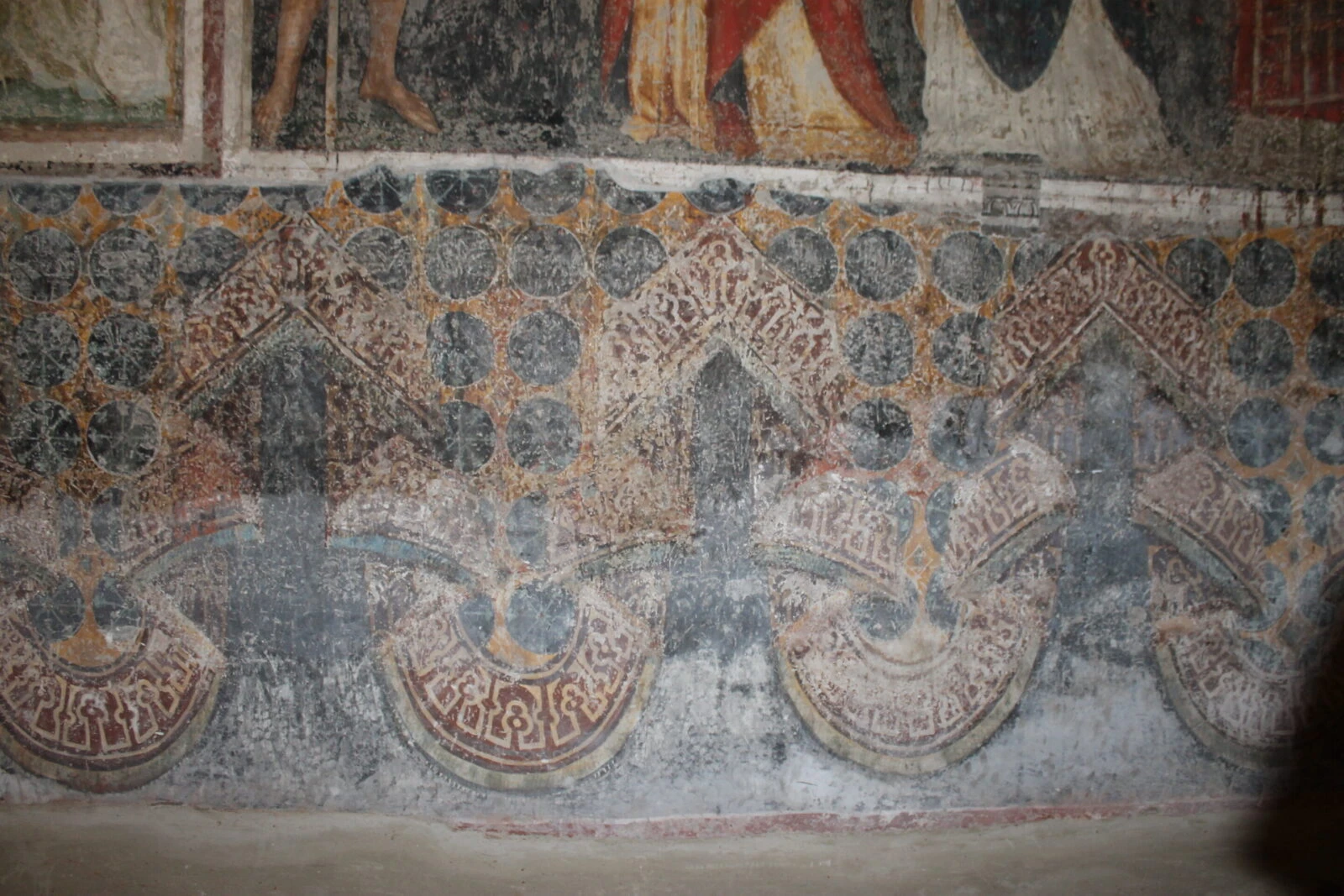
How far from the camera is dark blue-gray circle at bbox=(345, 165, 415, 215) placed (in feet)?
9.89

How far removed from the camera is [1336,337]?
334 centimetres

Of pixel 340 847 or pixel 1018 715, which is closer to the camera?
pixel 340 847

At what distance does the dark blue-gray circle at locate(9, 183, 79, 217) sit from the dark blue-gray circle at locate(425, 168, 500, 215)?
1043mm

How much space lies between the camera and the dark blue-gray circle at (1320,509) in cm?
334

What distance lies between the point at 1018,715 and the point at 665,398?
4.97 ft

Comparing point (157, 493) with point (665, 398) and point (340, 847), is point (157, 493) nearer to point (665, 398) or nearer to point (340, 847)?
point (340, 847)

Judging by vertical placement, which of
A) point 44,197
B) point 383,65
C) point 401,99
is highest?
point 383,65

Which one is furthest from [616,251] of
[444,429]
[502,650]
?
[502,650]

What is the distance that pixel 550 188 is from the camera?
10.0ft

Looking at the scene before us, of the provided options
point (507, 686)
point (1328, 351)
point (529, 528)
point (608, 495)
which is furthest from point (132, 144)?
point (1328, 351)

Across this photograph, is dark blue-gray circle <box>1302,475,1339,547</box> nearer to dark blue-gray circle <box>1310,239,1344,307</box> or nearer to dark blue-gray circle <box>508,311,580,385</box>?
dark blue-gray circle <box>1310,239,1344,307</box>

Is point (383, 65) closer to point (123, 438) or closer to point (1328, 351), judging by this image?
point (123, 438)

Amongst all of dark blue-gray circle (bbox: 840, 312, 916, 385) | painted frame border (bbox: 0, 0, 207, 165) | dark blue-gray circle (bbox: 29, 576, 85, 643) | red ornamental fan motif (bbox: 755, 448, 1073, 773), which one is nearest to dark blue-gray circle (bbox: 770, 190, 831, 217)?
dark blue-gray circle (bbox: 840, 312, 916, 385)

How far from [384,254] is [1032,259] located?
200 centimetres
